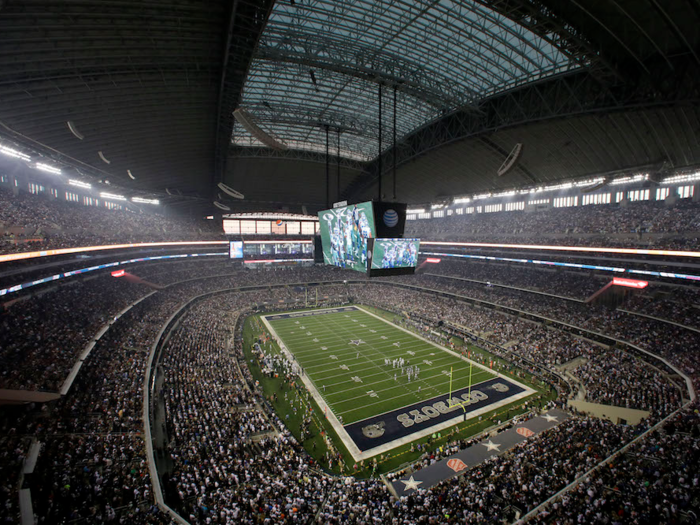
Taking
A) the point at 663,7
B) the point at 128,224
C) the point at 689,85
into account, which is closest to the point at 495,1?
the point at 663,7

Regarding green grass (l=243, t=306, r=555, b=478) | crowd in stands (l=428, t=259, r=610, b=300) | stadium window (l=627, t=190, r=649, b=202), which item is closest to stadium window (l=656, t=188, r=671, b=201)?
stadium window (l=627, t=190, r=649, b=202)

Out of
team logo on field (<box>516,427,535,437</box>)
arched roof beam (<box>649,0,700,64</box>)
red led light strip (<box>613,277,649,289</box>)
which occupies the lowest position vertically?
team logo on field (<box>516,427,535,437</box>)

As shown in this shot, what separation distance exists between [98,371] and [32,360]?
3378mm

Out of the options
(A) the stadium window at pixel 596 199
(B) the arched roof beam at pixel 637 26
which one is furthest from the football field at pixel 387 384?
(A) the stadium window at pixel 596 199

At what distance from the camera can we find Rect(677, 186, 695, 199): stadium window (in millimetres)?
31511

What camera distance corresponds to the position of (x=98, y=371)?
20031 mm

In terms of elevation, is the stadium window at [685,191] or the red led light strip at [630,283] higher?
the stadium window at [685,191]

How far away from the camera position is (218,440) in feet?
52.2

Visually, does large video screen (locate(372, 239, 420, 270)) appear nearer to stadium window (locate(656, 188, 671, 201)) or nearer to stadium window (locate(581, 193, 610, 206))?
stadium window (locate(656, 188, 671, 201))

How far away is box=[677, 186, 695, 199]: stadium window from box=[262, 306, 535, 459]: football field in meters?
25.8

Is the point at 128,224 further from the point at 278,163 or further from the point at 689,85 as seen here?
the point at 689,85

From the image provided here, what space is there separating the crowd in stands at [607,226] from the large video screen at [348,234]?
2699 centimetres

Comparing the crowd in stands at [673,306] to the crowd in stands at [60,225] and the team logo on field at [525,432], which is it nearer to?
the team logo on field at [525,432]

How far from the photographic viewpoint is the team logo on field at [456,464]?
49.1 ft
